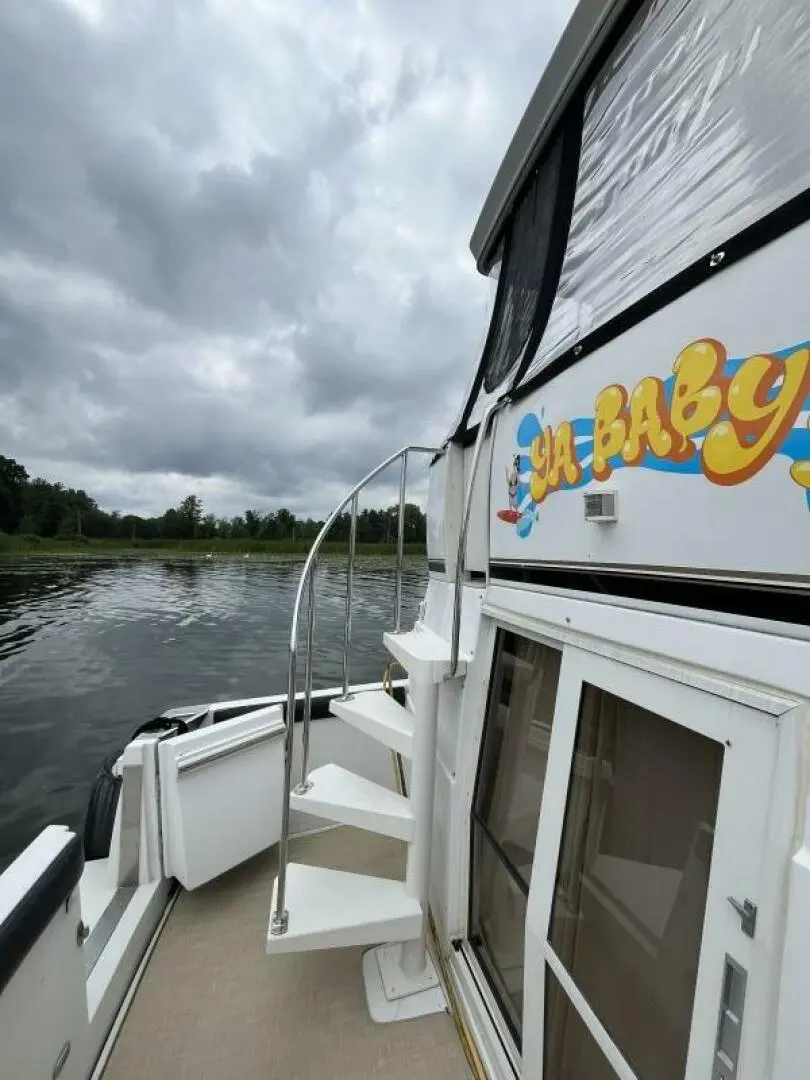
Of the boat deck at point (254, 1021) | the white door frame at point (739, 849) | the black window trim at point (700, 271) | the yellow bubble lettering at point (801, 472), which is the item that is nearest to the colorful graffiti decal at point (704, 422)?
the yellow bubble lettering at point (801, 472)

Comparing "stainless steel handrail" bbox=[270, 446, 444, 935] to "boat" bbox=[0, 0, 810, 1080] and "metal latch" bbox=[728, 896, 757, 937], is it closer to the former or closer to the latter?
"boat" bbox=[0, 0, 810, 1080]

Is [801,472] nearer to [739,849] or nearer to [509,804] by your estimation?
[739,849]

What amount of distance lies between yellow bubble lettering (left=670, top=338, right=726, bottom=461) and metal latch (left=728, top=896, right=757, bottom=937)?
2.41ft

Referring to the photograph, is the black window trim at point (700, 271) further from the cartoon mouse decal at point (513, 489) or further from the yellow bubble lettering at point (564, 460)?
the cartoon mouse decal at point (513, 489)

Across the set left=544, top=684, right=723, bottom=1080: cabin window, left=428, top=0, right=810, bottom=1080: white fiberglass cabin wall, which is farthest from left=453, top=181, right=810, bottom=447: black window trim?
left=544, top=684, right=723, bottom=1080: cabin window

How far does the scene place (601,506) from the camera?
1.19 meters

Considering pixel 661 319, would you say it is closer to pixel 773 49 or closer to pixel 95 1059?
pixel 773 49

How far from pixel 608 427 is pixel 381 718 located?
149 centimetres

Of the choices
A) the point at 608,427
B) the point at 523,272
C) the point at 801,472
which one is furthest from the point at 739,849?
the point at 523,272

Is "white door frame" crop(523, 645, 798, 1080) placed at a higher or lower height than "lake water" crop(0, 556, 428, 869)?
higher

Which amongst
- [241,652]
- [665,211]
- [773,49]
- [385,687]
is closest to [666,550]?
[665,211]

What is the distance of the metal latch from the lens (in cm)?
80

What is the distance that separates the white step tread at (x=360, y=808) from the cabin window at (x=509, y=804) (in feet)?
0.93

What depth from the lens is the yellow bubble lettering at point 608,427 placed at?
117cm
